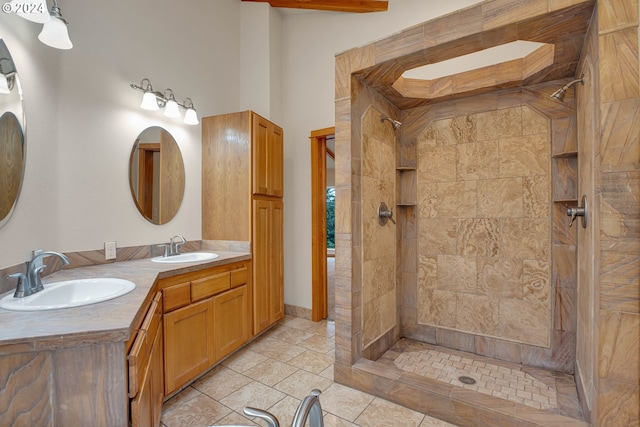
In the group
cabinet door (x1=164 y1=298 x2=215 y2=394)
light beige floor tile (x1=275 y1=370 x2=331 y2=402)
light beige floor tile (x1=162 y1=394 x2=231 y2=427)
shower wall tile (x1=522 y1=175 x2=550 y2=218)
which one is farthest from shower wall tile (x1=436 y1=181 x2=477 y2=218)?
light beige floor tile (x1=162 y1=394 x2=231 y2=427)

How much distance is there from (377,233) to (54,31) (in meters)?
2.32

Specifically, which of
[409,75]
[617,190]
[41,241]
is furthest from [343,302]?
[409,75]

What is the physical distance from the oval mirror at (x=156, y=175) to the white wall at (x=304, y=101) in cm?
127

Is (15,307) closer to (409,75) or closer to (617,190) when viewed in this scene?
(617,190)

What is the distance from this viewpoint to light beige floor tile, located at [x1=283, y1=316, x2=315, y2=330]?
3244mm

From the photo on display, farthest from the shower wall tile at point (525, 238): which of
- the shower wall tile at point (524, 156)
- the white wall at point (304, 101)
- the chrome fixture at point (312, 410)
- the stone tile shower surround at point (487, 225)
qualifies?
the chrome fixture at point (312, 410)

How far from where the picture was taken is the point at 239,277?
2564 millimetres

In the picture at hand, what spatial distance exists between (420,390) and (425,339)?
102 cm

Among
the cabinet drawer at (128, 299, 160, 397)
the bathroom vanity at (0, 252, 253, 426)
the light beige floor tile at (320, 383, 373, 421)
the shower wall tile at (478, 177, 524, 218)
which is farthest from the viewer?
the shower wall tile at (478, 177, 524, 218)

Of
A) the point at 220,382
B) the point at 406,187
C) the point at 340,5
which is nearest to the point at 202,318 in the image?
the point at 220,382

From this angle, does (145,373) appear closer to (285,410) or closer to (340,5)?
(285,410)

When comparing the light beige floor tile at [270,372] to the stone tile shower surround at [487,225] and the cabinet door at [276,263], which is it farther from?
the stone tile shower surround at [487,225]

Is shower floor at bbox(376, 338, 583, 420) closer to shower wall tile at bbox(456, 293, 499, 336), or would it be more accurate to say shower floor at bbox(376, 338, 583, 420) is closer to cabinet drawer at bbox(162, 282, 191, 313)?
shower wall tile at bbox(456, 293, 499, 336)

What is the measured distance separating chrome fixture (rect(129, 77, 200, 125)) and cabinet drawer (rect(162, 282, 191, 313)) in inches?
57.6
